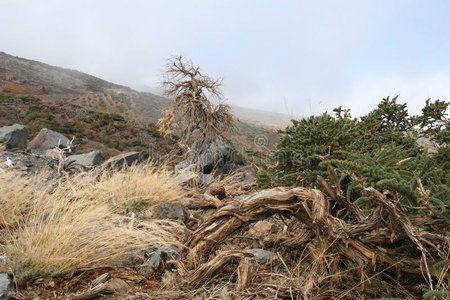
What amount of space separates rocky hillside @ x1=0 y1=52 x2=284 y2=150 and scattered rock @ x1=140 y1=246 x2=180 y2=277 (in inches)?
881

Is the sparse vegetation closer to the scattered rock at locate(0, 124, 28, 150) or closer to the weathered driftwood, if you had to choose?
the weathered driftwood

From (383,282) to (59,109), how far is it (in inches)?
1016

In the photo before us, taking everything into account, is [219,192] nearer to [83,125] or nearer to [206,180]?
[206,180]

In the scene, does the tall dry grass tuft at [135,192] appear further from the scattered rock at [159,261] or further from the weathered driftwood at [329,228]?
the weathered driftwood at [329,228]

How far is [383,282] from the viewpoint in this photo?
212cm

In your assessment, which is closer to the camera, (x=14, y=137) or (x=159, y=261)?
(x=159, y=261)

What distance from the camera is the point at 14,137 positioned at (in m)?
13.4

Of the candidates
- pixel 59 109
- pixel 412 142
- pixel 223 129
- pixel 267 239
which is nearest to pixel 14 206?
pixel 267 239

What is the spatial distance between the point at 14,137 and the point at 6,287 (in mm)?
13081

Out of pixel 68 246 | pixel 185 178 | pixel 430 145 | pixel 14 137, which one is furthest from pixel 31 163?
pixel 430 145

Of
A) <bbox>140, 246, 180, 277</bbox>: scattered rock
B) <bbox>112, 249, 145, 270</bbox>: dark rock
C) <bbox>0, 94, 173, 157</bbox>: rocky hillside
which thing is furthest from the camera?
<bbox>0, 94, 173, 157</bbox>: rocky hillside

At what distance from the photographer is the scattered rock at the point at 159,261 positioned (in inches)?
109

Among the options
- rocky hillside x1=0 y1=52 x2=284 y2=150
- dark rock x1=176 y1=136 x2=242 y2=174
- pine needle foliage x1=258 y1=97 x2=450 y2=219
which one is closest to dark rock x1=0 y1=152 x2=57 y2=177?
dark rock x1=176 y1=136 x2=242 y2=174

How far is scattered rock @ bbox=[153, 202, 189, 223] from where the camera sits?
4.16m
